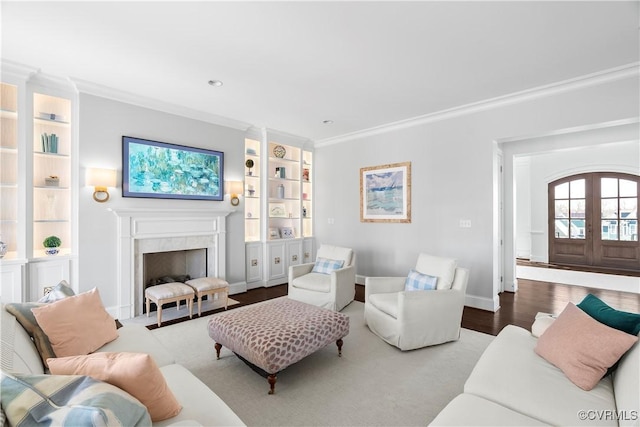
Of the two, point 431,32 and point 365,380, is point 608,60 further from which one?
point 365,380

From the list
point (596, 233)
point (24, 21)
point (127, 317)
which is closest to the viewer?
point (24, 21)

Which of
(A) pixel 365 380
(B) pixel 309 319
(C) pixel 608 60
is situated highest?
(C) pixel 608 60

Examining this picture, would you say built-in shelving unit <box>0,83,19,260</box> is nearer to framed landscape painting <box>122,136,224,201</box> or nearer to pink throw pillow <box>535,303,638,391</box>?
framed landscape painting <box>122,136,224,201</box>

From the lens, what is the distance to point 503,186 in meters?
5.20

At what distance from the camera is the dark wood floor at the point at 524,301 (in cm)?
367

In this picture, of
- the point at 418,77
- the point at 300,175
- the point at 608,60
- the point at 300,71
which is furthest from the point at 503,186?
the point at 300,71

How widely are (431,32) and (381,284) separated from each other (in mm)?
2516

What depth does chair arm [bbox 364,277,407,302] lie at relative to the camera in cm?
342

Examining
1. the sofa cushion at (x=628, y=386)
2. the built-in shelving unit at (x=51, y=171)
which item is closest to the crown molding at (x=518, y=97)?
the sofa cushion at (x=628, y=386)

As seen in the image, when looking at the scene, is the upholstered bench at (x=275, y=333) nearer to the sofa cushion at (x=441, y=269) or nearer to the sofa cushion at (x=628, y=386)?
the sofa cushion at (x=441, y=269)

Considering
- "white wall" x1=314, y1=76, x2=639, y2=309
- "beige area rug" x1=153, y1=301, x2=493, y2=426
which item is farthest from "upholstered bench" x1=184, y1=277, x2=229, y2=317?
"white wall" x1=314, y1=76, x2=639, y2=309

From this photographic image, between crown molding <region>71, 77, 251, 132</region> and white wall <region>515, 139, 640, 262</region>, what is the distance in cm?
671

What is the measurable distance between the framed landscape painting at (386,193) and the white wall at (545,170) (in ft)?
13.5

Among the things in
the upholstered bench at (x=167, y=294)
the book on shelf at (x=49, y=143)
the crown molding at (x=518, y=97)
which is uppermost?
the crown molding at (x=518, y=97)
